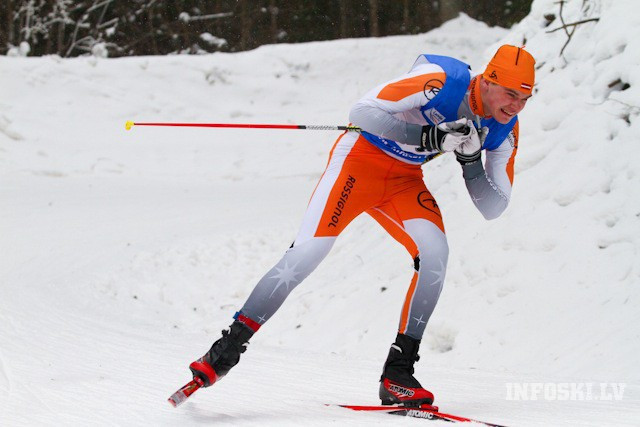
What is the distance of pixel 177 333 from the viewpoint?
740 centimetres

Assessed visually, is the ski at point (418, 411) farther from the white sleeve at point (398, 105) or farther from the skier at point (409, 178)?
the white sleeve at point (398, 105)

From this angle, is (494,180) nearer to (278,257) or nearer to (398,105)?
(398,105)

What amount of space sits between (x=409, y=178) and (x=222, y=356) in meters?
1.32

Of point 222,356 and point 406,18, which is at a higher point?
point 222,356

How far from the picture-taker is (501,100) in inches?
163

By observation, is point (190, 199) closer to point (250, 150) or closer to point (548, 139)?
point (250, 150)

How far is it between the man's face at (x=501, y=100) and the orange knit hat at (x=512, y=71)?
0.08 ft

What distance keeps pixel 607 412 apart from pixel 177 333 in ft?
13.6

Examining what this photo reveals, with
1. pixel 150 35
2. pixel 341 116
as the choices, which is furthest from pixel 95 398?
pixel 150 35

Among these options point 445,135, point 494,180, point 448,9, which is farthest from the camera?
point 448,9

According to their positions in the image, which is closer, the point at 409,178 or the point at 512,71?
the point at 512,71

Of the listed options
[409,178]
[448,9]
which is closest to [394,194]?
[409,178]

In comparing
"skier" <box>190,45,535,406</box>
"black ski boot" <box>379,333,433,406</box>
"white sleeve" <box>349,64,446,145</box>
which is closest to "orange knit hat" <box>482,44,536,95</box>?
"skier" <box>190,45,535,406</box>

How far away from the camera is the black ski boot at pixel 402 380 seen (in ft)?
13.3
